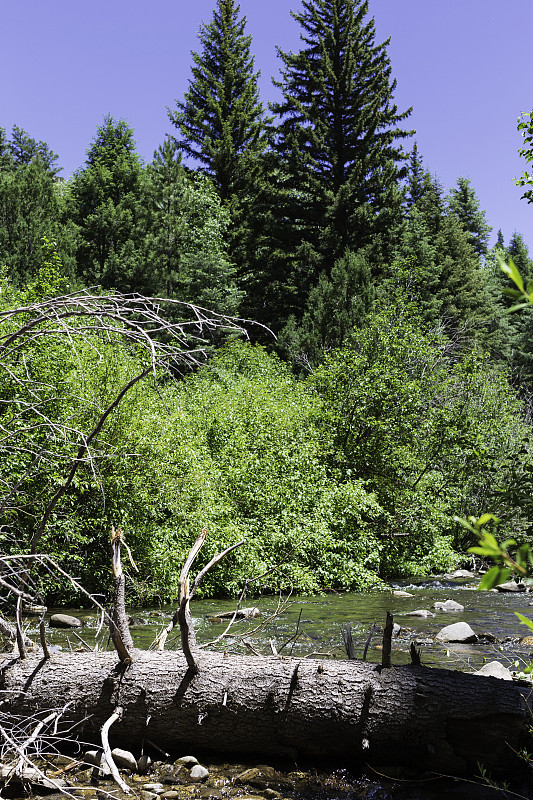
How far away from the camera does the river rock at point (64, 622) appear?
8938 mm

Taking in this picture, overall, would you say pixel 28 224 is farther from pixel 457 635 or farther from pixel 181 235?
pixel 457 635

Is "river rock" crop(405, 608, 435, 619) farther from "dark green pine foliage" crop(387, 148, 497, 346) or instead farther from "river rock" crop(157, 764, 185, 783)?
"dark green pine foliage" crop(387, 148, 497, 346)

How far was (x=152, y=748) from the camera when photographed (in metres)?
4.40

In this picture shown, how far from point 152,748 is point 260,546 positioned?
766cm

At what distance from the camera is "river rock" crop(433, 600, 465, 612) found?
10.7 m

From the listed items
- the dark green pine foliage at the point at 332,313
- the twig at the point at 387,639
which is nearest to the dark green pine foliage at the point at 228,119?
the dark green pine foliage at the point at 332,313

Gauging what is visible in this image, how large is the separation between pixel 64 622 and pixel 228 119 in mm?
28013

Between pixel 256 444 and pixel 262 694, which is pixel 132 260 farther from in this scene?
pixel 262 694

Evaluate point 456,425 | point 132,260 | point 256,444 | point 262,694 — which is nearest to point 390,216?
point 132,260

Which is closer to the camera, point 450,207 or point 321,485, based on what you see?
point 321,485

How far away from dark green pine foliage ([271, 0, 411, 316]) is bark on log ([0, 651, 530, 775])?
23124mm

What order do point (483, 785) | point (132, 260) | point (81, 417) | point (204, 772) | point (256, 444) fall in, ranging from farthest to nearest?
point (132, 260), point (256, 444), point (81, 417), point (204, 772), point (483, 785)

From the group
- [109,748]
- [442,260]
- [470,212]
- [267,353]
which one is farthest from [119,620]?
[470,212]

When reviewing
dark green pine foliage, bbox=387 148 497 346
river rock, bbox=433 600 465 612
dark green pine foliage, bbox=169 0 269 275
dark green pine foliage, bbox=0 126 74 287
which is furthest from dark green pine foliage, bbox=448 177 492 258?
river rock, bbox=433 600 465 612
